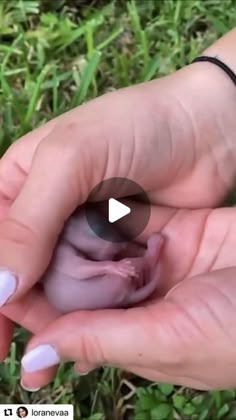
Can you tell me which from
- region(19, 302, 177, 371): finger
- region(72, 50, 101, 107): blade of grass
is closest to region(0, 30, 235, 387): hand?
region(19, 302, 177, 371): finger

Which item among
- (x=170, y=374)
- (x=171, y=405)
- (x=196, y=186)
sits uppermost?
(x=196, y=186)

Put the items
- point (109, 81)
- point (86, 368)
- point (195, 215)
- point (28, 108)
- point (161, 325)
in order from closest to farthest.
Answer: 1. point (161, 325)
2. point (86, 368)
3. point (195, 215)
4. point (28, 108)
5. point (109, 81)

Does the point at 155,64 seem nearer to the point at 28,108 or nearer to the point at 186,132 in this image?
the point at 28,108

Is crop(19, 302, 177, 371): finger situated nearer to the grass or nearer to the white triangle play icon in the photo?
the white triangle play icon

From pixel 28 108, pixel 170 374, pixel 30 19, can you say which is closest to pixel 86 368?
pixel 170 374
